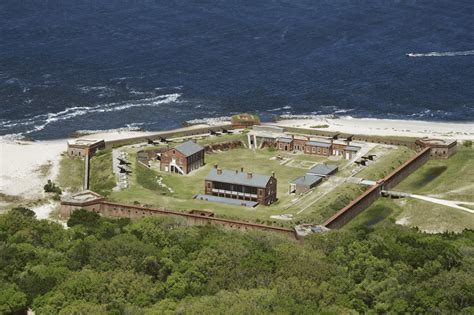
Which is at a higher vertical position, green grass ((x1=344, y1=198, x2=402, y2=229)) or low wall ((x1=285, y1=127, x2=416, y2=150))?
low wall ((x1=285, y1=127, x2=416, y2=150))

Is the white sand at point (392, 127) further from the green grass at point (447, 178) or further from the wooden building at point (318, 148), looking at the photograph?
the wooden building at point (318, 148)

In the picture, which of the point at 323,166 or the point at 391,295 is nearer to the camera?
the point at 391,295

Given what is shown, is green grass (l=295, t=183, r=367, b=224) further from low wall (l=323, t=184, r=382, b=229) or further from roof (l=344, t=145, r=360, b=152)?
roof (l=344, t=145, r=360, b=152)

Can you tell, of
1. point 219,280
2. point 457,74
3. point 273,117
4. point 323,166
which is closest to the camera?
point 219,280

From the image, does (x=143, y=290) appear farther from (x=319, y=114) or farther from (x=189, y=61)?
(x=189, y=61)

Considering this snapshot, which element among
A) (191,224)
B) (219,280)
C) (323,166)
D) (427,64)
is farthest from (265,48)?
(219,280)

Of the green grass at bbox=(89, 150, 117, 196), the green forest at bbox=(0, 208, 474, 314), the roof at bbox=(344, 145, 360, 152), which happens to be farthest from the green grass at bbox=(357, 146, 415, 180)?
the green grass at bbox=(89, 150, 117, 196)

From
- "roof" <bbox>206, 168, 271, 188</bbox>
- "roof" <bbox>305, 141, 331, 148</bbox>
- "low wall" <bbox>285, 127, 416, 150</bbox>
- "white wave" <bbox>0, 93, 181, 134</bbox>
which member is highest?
"roof" <bbox>206, 168, 271, 188</bbox>
